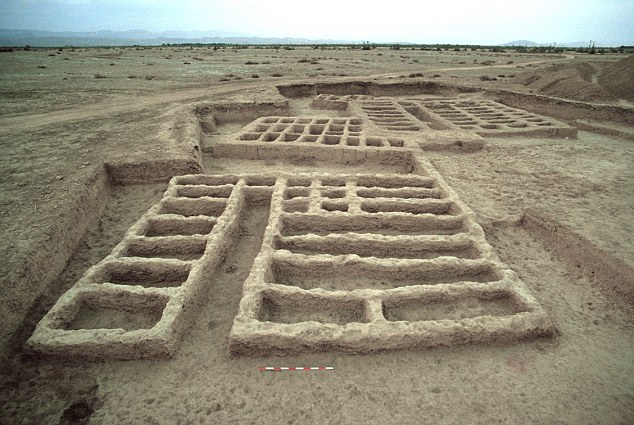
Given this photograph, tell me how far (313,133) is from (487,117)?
4702mm

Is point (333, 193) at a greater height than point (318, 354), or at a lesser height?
greater

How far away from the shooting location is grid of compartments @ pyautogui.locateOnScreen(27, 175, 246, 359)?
104 inches

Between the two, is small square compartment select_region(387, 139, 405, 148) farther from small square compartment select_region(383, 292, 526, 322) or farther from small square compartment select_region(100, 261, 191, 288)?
small square compartment select_region(100, 261, 191, 288)

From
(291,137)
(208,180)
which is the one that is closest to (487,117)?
(291,137)

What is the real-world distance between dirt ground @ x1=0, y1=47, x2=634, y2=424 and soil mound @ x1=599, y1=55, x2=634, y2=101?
5.80m

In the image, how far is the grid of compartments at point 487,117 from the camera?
7805 mm

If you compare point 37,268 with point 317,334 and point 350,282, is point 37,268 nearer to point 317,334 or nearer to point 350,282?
point 317,334

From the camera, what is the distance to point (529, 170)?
5.86 m

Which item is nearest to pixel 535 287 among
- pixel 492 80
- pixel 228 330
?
pixel 228 330

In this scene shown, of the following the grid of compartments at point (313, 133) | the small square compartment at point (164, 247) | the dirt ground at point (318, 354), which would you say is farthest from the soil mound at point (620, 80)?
the small square compartment at point (164, 247)

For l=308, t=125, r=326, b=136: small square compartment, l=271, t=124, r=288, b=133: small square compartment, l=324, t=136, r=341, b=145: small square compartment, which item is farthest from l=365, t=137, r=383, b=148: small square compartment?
l=271, t=124, r=288, b=133: small square compartment

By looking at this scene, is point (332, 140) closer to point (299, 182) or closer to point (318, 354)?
point (299, 182)

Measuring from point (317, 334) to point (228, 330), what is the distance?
0.82 meters

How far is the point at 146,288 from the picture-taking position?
310cm
